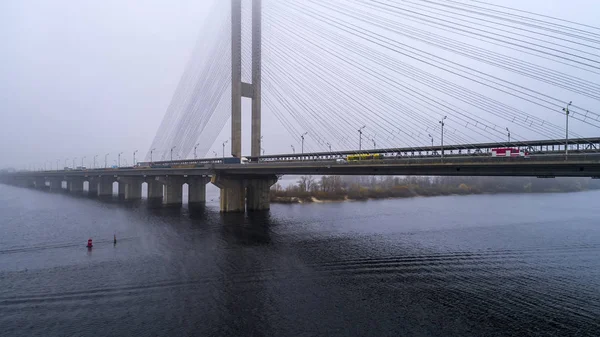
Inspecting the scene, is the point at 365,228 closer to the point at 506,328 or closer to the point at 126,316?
the point at 506,328

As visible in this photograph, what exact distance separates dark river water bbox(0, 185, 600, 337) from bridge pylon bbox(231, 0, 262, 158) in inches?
520

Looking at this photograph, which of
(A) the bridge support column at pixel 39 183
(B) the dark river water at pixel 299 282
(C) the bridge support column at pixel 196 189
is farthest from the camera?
(A) the bridge support column at pixel 39 183

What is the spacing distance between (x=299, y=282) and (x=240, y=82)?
98.1 ft

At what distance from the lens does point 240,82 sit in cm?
4200

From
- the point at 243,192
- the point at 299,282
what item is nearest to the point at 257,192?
the point at 243,192

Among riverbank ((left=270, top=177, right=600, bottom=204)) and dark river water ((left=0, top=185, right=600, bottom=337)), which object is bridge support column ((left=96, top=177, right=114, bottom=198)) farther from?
dark river water ((left=0, top=185, right=600, bottom=337))

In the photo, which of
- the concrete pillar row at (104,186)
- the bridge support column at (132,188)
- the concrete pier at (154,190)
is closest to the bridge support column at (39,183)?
the concrete pillar row at (104,186)

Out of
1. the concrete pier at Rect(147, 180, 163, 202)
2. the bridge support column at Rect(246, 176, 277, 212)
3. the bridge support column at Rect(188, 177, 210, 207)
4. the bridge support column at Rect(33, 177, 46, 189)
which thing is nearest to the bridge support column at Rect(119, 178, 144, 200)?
the concrete pier at Rect(147, 180, 163, 202)

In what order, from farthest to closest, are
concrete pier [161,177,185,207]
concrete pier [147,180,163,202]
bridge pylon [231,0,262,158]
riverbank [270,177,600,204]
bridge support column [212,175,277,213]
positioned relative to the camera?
riverbank [270,177,600,204], concrete pier [147,180,163,202], concrete pier [161,177,185,207], bridge support column [212,175,277,213], bridge pylon [231,0,262,158]

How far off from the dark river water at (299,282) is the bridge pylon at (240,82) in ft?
43.3

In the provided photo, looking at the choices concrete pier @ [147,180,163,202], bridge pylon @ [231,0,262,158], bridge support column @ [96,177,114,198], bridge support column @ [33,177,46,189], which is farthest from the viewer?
bridge support column @ [33,177,46,189]

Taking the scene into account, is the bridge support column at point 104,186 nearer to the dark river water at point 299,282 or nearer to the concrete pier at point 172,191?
the concrete pier at point 172,191

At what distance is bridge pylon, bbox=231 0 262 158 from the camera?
41.6 m

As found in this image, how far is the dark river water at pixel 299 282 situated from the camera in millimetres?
12914
